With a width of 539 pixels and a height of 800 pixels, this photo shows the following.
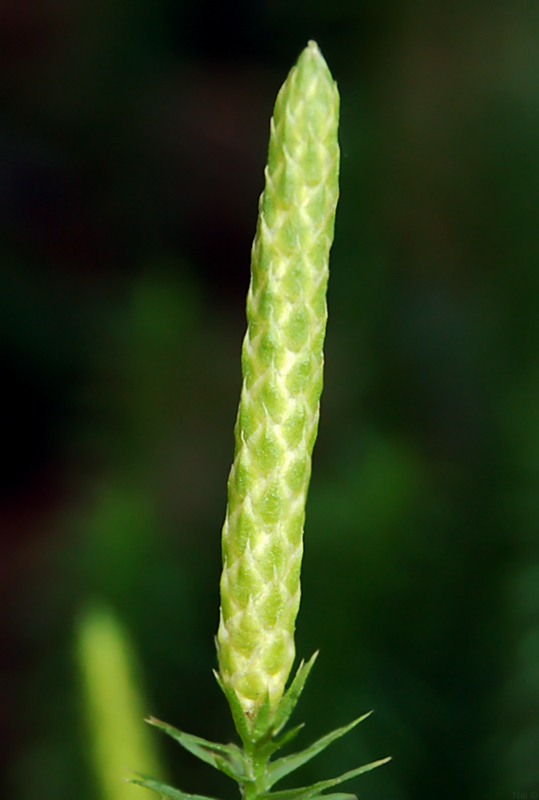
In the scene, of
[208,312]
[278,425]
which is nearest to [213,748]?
[278,425]

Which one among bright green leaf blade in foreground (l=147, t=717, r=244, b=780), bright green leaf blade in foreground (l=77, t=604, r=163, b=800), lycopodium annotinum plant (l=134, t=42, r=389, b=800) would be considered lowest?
bright green leaf blade in foreground (l=77, t=604, r=163, b=800)

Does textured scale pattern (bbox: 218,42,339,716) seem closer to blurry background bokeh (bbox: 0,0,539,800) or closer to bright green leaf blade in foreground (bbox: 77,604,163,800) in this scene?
bright green leaf blade in foreground (bbox: 77,604,163,800)

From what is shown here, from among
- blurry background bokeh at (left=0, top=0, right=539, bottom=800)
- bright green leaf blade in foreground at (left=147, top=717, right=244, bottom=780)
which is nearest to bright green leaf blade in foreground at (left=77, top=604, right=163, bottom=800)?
bright green leaf blade in foreground at (left=147, top=717, right=244, bottom=780)

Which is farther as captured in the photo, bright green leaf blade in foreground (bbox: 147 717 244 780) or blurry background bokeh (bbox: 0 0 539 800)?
blurry background bokeh (bbox: 0 0 539 800)

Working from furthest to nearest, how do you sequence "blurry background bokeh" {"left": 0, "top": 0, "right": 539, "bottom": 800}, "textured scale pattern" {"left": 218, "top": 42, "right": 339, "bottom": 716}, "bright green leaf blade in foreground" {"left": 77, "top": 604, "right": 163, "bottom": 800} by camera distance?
"blurry background bokeh" {"left": 0, "top": 0, "right": 539, "bottom": 800}, "bright green leaf blade in foreground" {"left": 77, "top": 604, "right": 163, "bottom": 800}, "textured scale pattern" {"left": 218, "top": 42, "right": 339, "bottom": 716}

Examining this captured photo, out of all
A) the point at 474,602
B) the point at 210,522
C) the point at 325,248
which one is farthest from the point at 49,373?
the point at 325,248

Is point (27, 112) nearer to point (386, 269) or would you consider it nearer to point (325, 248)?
point (386, 269)
